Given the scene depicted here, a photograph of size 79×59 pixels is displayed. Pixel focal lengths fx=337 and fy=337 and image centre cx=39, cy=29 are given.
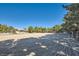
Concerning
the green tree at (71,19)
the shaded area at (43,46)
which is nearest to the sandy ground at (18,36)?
the shaded area at (43,46)

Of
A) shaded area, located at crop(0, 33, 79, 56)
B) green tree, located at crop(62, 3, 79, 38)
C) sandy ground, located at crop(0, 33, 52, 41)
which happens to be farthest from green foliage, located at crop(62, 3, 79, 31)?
sandy ground, located at crop(0, 33, 52, 41)

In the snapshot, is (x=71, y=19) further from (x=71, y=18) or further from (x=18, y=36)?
(x=18, y=36)

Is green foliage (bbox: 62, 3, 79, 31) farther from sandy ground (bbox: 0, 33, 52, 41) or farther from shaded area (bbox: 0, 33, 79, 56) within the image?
sandy ground (bbox: 0, 33, 52, 41)

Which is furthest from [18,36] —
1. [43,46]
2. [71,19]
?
[71,19]

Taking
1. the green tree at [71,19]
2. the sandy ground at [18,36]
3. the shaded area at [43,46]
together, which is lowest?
the shaded area at [43,46]

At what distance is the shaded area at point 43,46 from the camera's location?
4301 millimetres

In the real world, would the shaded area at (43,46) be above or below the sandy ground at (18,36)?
below

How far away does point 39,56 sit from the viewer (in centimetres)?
428

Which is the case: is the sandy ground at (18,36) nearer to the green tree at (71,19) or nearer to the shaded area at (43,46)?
the shaded area at (43,46)

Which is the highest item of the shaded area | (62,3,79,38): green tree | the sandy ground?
(62,3,79,38): green tree

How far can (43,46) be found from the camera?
4344 millimetres

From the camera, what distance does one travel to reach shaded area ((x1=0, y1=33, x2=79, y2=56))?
169 inches

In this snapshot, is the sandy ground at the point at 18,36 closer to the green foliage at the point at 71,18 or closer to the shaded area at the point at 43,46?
the shaded area at the point at 43,46

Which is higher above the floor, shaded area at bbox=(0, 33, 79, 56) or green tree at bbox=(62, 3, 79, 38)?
green tree at bbox=(62, 3, 79, 38)
